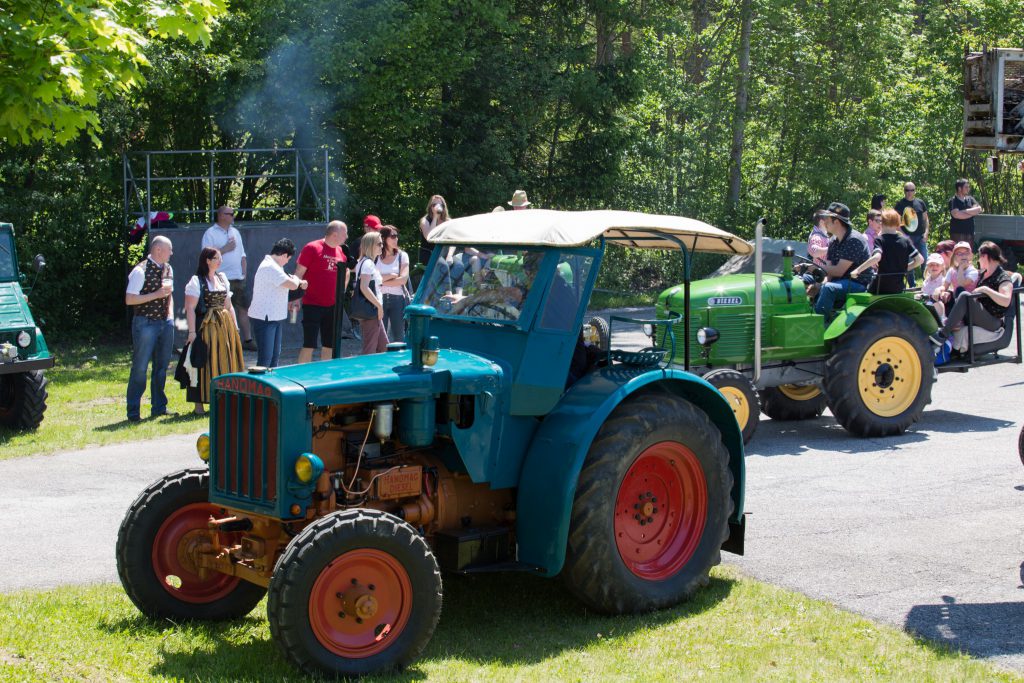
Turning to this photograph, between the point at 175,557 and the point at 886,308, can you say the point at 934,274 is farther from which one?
the point at 175,557

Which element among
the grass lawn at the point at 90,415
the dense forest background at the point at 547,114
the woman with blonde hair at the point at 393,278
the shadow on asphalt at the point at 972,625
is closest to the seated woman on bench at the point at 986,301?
the woman with blonde hair at the point at 393,278

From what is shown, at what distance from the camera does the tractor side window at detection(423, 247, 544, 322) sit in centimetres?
637

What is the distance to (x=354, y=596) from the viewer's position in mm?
5203

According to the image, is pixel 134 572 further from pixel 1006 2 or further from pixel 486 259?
pixel 1006 2

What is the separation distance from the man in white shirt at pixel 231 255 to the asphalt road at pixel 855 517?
16.1 feet

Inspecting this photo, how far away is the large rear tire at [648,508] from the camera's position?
6.07 metres

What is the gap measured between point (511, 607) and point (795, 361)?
539 centimetres

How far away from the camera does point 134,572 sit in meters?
5.82

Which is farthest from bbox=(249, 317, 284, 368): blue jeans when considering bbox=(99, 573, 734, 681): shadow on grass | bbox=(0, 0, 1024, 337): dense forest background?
bbox=(99, 573, 734, 681): shadow on grass

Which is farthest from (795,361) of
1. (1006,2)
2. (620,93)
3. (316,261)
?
(1006,2)

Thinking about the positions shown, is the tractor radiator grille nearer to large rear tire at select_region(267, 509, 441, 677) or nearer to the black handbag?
large rear tire at select_region(267, 509, 441, 677)

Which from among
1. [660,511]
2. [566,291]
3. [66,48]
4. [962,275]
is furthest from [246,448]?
[962,275]

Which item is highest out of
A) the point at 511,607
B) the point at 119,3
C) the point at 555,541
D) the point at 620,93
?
the point at 620,93

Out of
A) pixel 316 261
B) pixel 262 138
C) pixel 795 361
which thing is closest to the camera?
pixel 795 361
